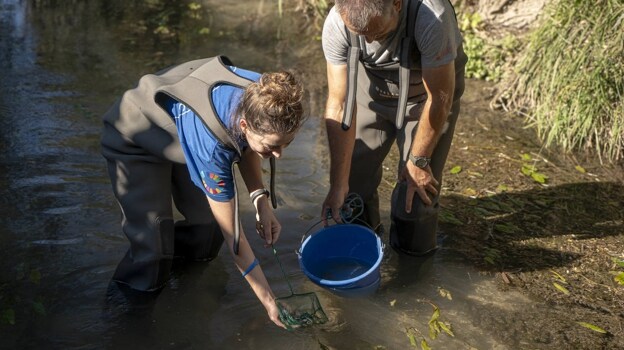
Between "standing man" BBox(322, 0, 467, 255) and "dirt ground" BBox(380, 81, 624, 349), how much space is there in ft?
1.78

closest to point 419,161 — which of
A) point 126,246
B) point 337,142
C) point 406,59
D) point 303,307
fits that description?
point 337,142

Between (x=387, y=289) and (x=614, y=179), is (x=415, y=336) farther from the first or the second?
(x=614, y=179)

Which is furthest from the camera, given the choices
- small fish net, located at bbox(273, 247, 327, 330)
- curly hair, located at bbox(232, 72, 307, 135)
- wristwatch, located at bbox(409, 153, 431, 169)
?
wristwatch, located at bbox(409, 153, 431, 169)

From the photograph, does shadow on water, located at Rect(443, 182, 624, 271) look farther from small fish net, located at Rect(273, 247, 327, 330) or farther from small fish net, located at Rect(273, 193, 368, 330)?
small fish net, located at Rect(273, 247, 327, 330)

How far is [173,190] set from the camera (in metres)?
4.31

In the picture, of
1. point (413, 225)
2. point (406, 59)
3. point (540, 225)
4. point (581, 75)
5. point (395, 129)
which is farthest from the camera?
point (581, 75)

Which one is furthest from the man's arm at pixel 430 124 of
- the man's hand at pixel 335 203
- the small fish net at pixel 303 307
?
the man's hand at pixel 335 203

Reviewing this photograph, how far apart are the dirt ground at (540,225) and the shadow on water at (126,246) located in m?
0.03

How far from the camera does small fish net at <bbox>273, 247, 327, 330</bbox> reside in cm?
369

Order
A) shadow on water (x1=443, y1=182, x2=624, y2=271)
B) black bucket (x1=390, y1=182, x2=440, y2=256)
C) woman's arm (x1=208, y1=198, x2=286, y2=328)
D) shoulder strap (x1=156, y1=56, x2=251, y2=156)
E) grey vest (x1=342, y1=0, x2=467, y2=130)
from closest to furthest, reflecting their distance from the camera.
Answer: shoulder strap (x1=156, y1=56, x2=251, y2=156) < woman's arm (x1=208, y1=198, x2=286, y2=328) < grey vest (x1=342, y1=0, x2=467, y2=130) < black bucket (x1=390, y1=182, x2=440, y2=256) < shadow on water (x1=443, y1=182, x2=624, y2=271)

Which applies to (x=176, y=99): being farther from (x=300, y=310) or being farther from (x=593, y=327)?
(x=593, y=327)

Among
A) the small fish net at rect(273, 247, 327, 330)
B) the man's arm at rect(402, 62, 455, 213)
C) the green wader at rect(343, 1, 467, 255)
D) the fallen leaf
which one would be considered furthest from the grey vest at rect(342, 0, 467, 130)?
the fallen leaf

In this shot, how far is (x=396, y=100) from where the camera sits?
14.6 feet

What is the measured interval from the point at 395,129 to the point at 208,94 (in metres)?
1.53
